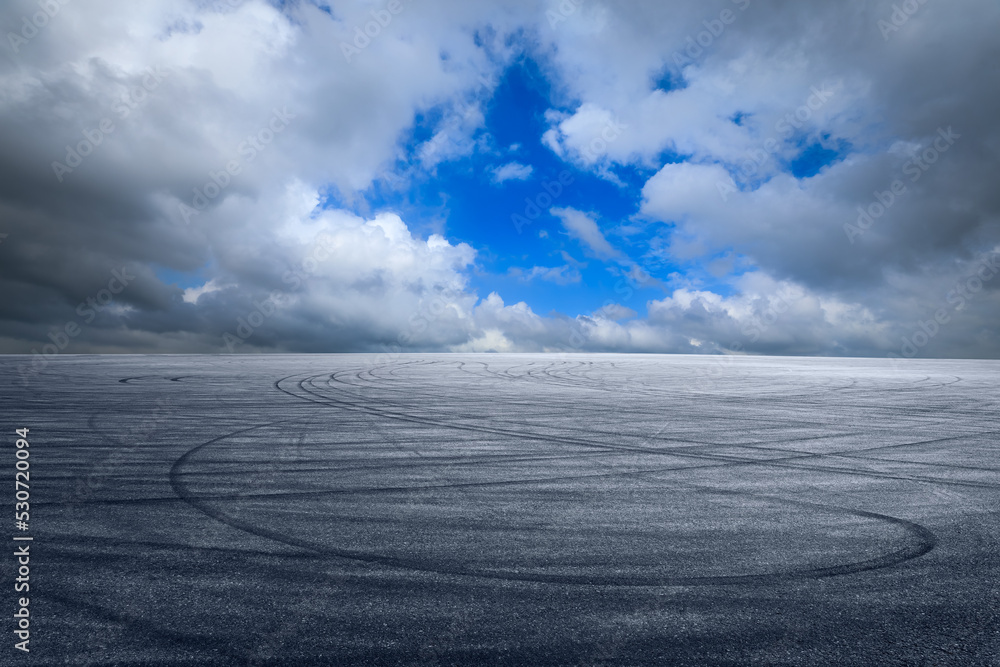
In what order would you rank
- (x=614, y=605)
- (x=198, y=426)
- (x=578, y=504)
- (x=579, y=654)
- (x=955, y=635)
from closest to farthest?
(x=579, y=654) < (x=955, y=635) < (x=614, y=605) < (x=578, y=504) < (x=198, y=426)

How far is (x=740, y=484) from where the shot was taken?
20.6ft

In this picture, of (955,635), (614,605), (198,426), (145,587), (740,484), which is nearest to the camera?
(955,635)

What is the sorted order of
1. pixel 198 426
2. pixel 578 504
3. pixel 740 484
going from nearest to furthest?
pixel 578 504, pixel 740 484, pixel 198 426

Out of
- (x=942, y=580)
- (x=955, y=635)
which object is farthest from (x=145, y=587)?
(x=942, y=580)

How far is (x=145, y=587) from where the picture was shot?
3590mm

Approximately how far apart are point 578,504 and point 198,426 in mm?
8309

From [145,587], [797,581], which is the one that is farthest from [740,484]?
[145,587]

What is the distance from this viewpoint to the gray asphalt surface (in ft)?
9.80

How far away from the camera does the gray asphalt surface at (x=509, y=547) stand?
2986 mm

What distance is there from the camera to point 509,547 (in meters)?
4.30

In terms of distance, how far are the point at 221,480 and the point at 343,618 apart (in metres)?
3.99

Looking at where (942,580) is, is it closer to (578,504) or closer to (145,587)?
(578,504)

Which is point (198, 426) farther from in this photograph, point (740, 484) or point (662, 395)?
point (662, 395)

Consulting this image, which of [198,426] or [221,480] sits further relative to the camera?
[198,426]
